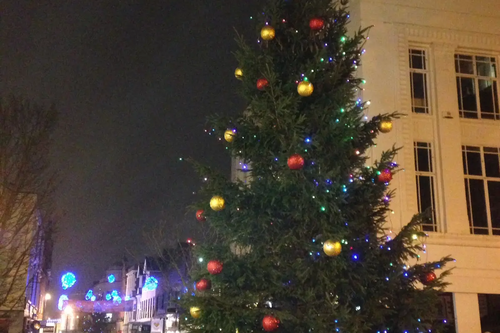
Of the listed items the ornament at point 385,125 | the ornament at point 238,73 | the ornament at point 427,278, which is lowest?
the ornament at point 427,278

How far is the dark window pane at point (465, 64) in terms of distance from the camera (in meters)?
15.3

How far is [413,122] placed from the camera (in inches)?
571

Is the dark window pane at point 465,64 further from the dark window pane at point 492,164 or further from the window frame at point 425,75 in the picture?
the dark window pane at point 492,164

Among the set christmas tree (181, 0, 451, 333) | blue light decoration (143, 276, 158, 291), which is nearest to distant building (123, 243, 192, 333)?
blue light decoration (143, 276, 158, 291)

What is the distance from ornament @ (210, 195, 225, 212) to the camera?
17.9ft

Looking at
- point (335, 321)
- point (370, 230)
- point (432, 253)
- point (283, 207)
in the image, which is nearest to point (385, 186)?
point (370, 230)

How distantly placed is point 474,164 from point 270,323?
39.3 ft

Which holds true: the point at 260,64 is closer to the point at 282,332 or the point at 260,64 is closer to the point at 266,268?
the point at 266,268

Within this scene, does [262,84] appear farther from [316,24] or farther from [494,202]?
[494,202]

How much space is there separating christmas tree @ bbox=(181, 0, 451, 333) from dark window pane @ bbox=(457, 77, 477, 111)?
1033 cm

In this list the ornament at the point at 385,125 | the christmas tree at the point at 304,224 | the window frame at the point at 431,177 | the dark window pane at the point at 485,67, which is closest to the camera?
the christmas tree at the point at 304,224

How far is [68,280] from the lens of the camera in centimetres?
2398

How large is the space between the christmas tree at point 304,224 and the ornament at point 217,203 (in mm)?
12

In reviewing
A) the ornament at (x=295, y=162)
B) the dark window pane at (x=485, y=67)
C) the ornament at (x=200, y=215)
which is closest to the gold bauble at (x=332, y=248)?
the ornament at (x=295, y=162)
